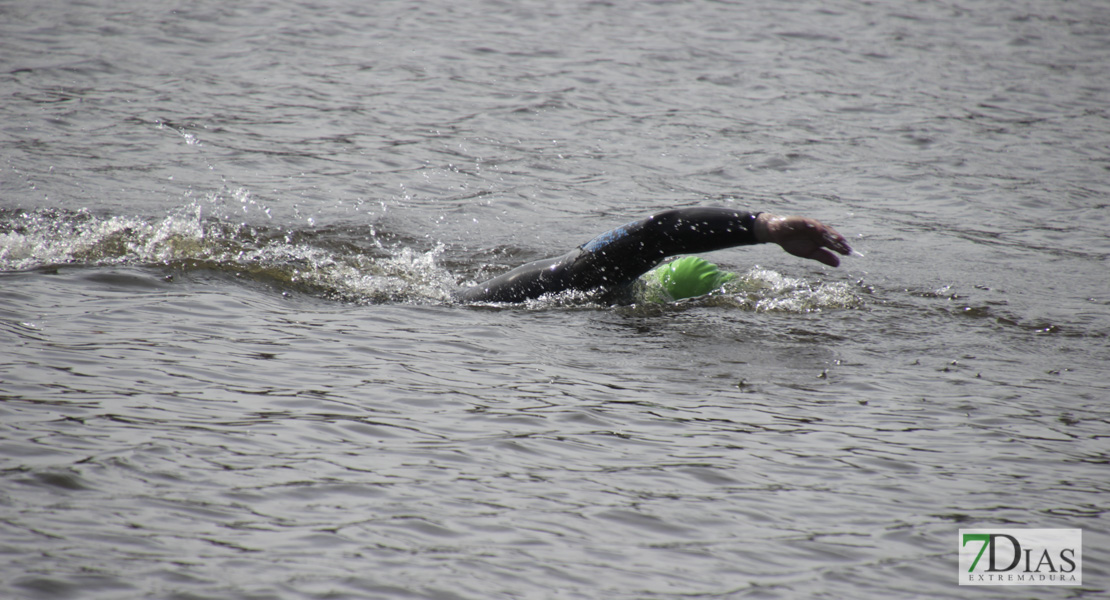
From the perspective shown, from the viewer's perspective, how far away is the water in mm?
3971

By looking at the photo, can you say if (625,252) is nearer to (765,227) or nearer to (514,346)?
(514,346)

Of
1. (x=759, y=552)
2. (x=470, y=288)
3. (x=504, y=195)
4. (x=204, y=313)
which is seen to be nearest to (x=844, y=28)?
(x=504, y=195)

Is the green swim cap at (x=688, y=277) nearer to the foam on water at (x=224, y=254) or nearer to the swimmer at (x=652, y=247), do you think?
the swimmer at (x=652, y=247)

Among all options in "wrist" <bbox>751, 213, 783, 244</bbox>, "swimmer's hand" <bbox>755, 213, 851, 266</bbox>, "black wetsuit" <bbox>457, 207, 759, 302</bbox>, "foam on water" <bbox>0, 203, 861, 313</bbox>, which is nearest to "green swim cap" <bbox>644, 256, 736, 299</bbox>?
"foam on water" <bbox>0, 203, 861, 313</bbox>

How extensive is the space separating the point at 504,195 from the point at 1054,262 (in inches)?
225

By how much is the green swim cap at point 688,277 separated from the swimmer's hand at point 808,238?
5.84 feet

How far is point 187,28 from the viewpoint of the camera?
62.7 feet

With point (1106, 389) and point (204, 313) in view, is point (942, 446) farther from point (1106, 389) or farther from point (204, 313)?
point (204, 313)

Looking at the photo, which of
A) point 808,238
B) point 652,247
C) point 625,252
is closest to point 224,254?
point 625,252

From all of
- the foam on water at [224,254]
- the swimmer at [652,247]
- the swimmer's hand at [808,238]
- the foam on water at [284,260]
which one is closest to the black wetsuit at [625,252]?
the swimmer at [652,247]

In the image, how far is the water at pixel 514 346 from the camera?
3.97m

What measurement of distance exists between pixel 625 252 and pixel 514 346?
1051 mm

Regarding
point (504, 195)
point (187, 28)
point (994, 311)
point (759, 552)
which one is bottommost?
point (759, 552)

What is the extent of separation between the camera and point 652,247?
6660 millimetres
